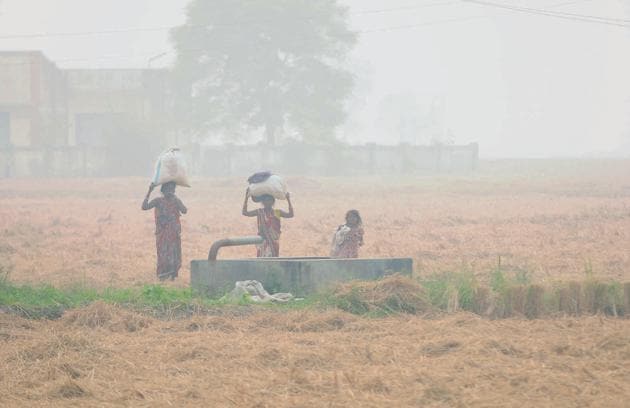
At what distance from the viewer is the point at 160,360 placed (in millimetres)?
8617

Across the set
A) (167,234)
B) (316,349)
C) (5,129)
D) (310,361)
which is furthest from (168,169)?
(5,129)

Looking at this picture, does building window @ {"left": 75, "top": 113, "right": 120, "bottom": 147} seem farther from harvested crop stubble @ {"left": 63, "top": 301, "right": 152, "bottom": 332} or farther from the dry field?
harvested crop stubble @ {"left": 63, "top": 301, "right": 152, "bottom": 332}

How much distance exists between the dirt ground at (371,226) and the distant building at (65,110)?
9827 mm

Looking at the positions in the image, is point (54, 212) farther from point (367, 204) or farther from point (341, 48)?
point (341, 48)

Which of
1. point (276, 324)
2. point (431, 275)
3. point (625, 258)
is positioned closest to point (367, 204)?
point (625, 258)

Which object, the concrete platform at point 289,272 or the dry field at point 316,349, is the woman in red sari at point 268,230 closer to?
the dry field at point 316,349

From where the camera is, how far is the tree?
59625mm

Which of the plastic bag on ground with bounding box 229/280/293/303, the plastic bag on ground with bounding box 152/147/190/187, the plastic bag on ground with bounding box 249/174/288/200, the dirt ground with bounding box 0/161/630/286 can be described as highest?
the plastic bag on ground with bounding box 152/147/190/187

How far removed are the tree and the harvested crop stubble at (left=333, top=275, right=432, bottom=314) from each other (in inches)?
1897

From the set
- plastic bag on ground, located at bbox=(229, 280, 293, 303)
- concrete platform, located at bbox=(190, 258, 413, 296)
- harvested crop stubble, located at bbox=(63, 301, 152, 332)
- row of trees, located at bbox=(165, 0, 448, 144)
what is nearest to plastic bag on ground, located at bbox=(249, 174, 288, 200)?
concrete platform, located at bbox=(190, 258, 413, 296)

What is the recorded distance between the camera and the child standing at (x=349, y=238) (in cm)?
1320

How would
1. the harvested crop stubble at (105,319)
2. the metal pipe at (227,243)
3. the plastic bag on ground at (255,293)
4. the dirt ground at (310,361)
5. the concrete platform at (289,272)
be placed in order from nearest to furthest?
the dirt ground at (310,361), the harvested crop stubble at (105,319), the plastic bag on ground at (255,293), the concrete platform at (289,272), the metal pipe at (227,243)

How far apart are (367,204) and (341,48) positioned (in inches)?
1372

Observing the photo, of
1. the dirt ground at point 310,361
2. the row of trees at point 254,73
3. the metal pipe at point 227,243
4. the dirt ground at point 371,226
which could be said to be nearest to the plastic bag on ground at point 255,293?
the metal pipe at point 227,243
